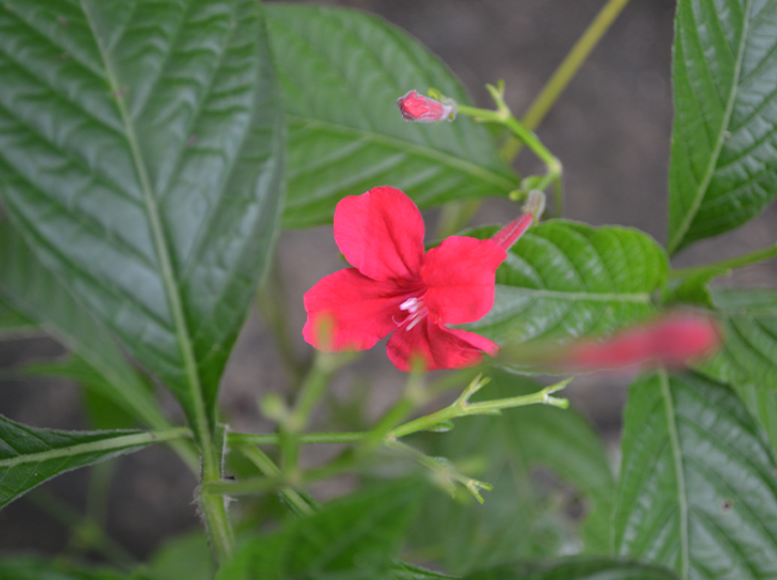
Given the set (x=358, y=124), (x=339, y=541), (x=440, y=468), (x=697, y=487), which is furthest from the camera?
(x=358, y=124)

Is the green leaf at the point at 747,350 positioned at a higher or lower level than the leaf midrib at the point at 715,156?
lower

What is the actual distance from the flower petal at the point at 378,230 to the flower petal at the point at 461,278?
0.02 meters

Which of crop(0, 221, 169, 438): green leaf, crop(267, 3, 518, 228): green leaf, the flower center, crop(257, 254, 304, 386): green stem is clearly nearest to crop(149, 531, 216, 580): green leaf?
crop(257, 254, 304, 386): green stem

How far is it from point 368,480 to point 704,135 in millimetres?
945

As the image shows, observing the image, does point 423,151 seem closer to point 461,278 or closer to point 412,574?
point 461,278

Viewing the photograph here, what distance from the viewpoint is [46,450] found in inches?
17.6

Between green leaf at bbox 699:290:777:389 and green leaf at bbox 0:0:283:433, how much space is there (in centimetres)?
45

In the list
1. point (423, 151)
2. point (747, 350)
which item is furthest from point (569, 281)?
point (423, 151)

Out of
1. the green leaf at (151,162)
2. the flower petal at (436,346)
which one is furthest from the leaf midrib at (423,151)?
the flower petal at (436,346)

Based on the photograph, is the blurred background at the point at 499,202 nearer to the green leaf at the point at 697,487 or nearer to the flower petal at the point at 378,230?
the green leaf at the point at 697,487

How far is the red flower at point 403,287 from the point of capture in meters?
0.42

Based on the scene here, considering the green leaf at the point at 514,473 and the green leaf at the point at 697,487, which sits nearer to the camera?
the green leaf at the point at 697,487

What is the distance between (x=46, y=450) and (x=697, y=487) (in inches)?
24.3

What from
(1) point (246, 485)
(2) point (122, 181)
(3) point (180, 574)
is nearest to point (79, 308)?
(2) point (122, 181)
